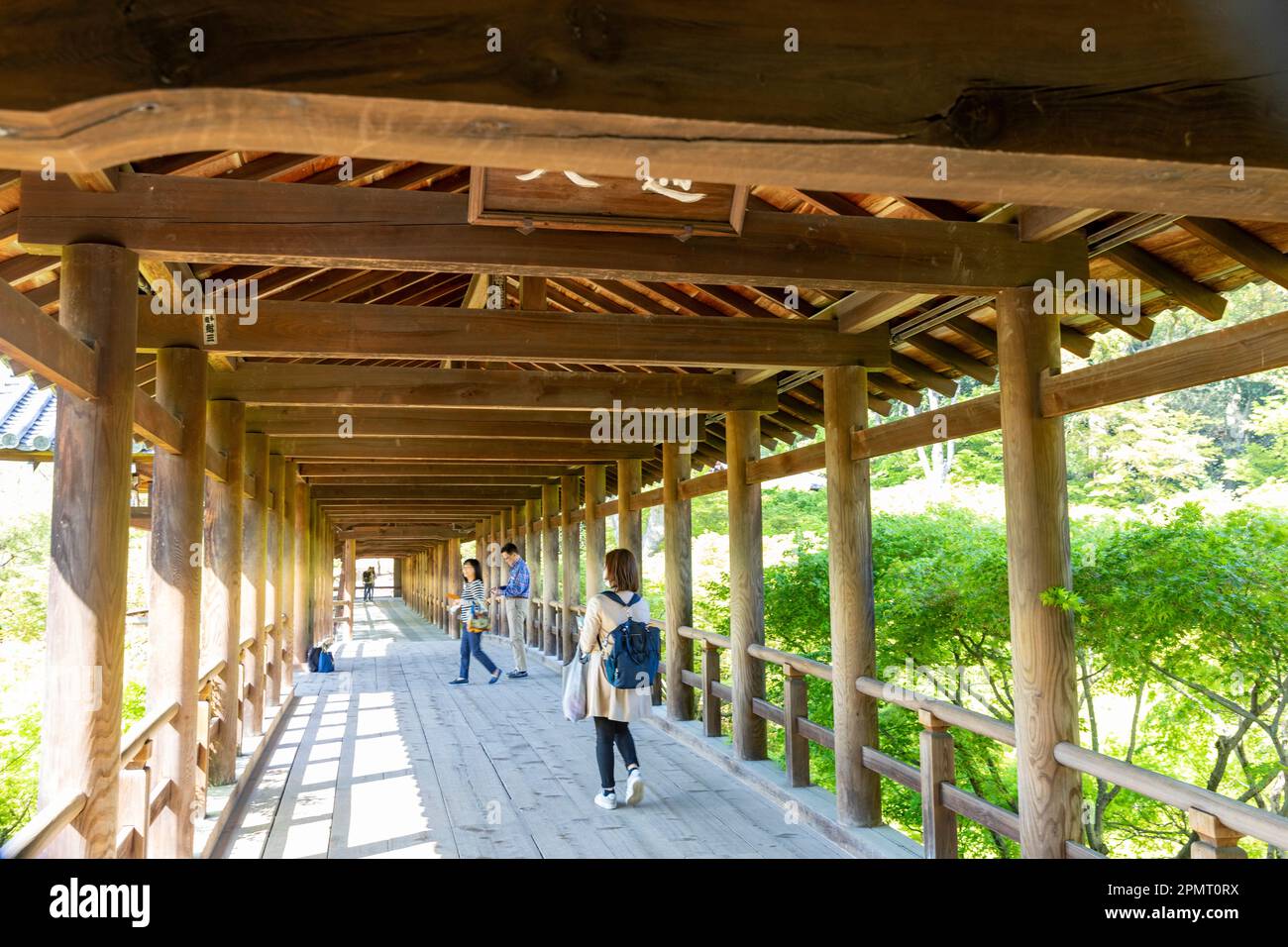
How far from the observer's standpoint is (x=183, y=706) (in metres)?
4.55

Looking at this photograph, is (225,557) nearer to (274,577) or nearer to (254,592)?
(254,592)

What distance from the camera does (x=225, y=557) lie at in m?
6.33

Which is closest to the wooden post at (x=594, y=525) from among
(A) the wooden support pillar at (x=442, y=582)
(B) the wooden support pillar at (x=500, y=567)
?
(B) the wooden support pillar at (x=500, y=567)

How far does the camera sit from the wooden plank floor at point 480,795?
492 centimetres

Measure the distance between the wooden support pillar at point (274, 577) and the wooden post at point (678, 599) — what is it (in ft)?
12.3

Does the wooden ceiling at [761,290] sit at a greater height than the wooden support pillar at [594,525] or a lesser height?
greater

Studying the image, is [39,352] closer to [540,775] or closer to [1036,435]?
[1036,435]

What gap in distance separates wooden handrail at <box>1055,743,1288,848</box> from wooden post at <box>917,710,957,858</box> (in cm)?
78

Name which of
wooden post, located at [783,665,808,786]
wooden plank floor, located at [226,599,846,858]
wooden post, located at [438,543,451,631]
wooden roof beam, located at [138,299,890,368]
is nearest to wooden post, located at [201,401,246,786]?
wooden plank floor, located at [226,599,846,858]

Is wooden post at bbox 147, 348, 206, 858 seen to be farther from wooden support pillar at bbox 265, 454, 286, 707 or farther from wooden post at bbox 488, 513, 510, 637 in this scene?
wooden post at bbox 488, 513, 510, 637

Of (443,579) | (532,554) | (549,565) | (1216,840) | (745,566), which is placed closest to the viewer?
(1216,840)

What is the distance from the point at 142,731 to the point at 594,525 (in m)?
7.94

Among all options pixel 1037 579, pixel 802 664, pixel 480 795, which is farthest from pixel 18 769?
pixel 1037 579

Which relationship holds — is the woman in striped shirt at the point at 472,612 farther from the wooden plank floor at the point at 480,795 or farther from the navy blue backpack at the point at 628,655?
the navy blue backpack at the point at 628,655
